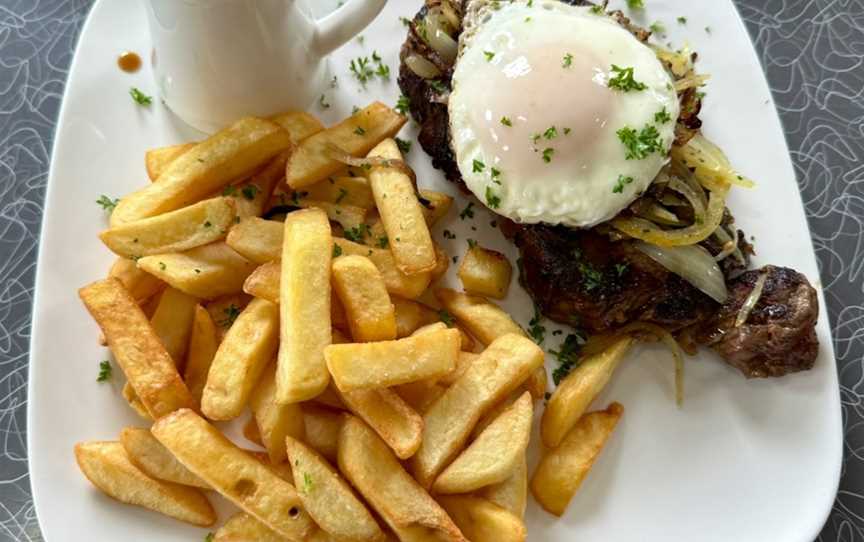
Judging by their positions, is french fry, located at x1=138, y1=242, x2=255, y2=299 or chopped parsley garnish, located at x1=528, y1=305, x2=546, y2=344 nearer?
french fry, located at x1=138, y1=242, x2=255, y2=299

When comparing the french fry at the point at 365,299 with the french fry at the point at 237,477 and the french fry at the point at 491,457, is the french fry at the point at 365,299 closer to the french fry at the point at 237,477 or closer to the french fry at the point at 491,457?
the french fry at the point at 491,457

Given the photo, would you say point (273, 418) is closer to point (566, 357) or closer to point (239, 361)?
point (239, 361)

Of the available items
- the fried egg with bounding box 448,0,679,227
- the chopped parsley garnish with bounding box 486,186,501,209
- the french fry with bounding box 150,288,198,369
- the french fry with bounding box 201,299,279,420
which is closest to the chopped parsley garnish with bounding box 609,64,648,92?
the fried egg with bounding box 448,0,679,227

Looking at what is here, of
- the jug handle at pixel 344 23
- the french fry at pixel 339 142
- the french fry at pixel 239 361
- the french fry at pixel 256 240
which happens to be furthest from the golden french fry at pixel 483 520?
the jug handle at pixel 344 23

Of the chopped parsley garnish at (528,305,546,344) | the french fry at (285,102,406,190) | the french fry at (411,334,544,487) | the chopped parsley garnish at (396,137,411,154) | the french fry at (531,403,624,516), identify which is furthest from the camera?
the chopped parsley garnish at (396,137,411,154)

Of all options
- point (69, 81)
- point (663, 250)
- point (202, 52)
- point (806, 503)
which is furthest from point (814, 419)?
point (69, 81)

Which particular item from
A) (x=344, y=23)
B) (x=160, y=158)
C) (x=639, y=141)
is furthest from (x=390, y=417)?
(x=344, y=23)

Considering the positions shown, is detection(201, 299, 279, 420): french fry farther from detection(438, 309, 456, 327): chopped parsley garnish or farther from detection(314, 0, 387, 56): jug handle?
detection(314, 0, 387, 56): jug handle

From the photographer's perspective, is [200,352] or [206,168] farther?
[206,168]
